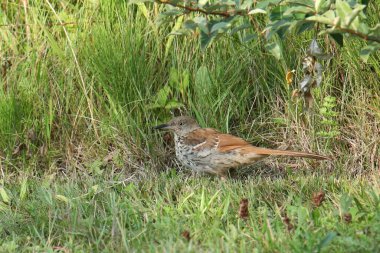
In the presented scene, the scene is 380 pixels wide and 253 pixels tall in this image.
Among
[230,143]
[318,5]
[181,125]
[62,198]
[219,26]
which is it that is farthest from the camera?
[181,125]

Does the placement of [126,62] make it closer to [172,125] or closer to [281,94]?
[172,125]

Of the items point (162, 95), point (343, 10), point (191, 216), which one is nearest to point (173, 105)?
point (162, 95)

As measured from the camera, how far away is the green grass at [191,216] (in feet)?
13.5

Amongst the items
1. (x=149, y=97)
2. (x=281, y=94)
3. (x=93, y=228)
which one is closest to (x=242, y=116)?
(x=281, y=94)

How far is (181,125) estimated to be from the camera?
6.68m

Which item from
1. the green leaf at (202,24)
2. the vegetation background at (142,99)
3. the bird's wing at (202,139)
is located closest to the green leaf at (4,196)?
A: the vegetation background at (142,99)

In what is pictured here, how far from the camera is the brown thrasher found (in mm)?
6422

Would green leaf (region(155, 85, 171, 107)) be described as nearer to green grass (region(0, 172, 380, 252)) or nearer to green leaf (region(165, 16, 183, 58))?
green leaf (region(165, 16, 183, 58))

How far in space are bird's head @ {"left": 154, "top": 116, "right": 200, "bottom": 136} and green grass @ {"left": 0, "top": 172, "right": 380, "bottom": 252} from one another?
0.75 metres

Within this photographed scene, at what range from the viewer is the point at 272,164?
668cm

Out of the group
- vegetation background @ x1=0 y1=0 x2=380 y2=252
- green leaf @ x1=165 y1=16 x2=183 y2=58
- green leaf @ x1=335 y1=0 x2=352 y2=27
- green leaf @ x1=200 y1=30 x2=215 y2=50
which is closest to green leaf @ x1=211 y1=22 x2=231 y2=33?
green leaf @ x1=200 y1=30 x2=215 y2=50

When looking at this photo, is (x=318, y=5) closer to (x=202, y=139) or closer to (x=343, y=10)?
(x=343, y=10)

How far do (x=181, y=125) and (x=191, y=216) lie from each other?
190 cm

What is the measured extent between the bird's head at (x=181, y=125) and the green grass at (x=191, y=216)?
0.75 meters
